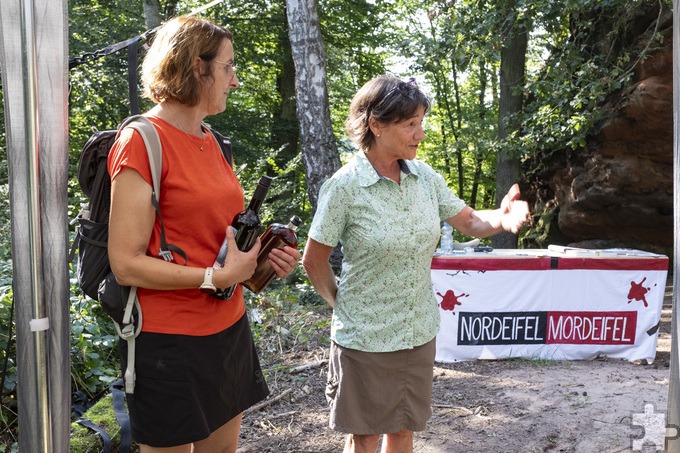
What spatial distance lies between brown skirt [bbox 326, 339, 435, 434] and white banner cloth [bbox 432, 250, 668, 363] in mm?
3114

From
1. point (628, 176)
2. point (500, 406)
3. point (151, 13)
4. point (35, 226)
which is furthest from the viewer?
point (151, 13)

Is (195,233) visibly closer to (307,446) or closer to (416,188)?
(416,188)

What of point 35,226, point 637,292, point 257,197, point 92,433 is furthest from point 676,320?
point 637,292

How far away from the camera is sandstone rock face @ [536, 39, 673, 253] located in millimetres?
9016

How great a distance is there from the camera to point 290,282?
8727 mm

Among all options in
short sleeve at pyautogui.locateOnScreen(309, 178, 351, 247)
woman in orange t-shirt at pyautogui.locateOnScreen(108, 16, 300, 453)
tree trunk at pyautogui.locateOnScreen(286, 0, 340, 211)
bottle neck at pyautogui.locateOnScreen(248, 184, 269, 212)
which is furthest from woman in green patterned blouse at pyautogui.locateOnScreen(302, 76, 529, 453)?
tree trunk at pyautogui.locateOnScreen(286, 0, 340, 211)

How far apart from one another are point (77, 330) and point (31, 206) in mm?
2610

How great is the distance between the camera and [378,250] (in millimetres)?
2512

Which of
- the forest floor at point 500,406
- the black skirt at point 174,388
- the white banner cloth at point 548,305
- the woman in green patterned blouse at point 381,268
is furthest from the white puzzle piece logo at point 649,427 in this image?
the black skirt at point 174,388

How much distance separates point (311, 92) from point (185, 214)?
18.5ft

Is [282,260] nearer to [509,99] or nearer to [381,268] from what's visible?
[381,268]

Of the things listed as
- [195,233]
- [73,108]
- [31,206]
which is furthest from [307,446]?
[73,108]

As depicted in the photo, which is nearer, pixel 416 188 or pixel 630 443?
pixel 416 188

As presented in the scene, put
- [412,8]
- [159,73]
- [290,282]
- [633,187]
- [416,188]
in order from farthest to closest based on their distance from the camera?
[412,8] < [633,187] < [290,282] < [416,188] < [159,73]
